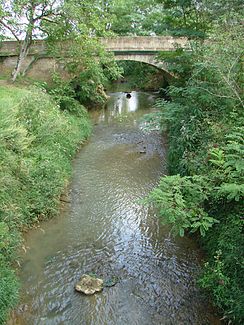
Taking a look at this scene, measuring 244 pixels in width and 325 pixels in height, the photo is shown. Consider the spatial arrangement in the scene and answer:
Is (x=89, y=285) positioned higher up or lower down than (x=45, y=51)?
lower down

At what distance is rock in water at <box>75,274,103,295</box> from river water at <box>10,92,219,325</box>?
0.11 metres

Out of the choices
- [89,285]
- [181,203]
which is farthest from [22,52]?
[181,203]

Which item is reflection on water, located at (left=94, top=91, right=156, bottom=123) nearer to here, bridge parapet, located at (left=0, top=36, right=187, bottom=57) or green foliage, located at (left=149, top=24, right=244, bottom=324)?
bridge parapet, located at (left=0, top=36, right=187, bottom=57)

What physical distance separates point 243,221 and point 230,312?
171 cm

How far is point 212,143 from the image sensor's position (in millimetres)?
8352

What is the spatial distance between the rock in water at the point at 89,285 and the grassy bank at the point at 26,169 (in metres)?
1.21

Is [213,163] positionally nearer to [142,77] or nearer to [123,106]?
[123,106]

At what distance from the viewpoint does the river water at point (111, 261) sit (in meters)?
5.58

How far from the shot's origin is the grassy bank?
6152 millimetres

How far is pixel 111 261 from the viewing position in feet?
22.9

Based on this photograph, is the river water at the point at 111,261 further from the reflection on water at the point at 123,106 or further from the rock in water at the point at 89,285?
the reflection on water at the point at 123,106

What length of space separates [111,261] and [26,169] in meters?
3.40

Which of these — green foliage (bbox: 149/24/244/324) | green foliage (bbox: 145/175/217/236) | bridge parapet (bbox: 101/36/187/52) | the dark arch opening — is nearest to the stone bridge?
bridge parapet (bbox: 101/36/187/52)

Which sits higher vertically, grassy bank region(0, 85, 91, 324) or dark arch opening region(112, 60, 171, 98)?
dark arch opening region(112, 60, 171, 98)
